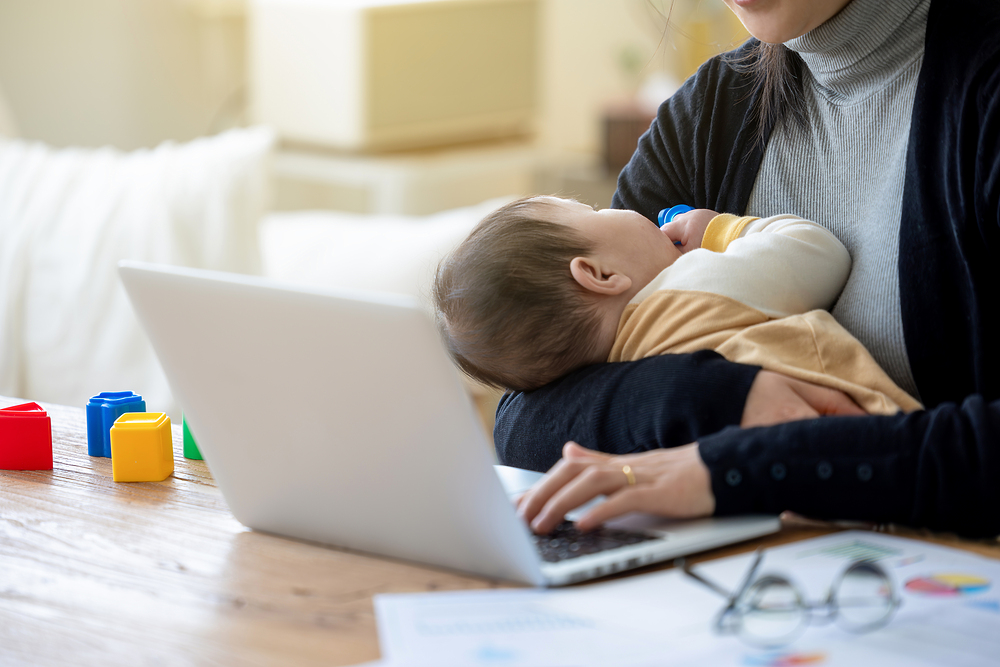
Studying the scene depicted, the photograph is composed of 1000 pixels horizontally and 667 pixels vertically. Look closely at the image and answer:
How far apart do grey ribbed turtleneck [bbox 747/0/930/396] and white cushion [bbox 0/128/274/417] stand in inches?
62.6

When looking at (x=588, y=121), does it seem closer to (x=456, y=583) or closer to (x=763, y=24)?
(x=763, y=24)

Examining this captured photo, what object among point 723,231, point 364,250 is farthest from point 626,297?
point 364,250

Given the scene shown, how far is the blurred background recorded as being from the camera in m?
2.44

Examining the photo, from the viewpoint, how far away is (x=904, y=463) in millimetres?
762

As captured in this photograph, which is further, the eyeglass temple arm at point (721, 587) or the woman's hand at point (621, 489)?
the woman's hand at point (621, 489)

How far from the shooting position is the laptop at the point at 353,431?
2.26ft

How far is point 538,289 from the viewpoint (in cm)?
97

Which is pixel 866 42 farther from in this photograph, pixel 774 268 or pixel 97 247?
pixel 97 247

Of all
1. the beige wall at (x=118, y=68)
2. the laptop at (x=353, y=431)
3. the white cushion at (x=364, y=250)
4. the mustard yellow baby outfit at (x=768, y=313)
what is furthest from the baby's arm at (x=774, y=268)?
the beige wall at (x=118, y=68)

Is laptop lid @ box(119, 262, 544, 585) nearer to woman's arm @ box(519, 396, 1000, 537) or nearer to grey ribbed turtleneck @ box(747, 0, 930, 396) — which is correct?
woman's arm @ box(519, 396, 1000, 537)

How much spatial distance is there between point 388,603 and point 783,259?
0.48 meters

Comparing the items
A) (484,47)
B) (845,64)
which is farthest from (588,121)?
(845,64)

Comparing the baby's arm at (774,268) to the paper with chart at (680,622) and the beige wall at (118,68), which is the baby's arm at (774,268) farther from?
the beige wall at (118,68)

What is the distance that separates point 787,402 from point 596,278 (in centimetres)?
22
